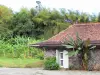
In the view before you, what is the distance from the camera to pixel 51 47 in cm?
2891

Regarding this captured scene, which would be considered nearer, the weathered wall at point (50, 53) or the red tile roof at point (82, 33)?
the red tile roof at point (82, 33)

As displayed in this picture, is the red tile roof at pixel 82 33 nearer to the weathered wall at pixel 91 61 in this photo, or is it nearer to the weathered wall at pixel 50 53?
the weathered wall at pixel 50 53

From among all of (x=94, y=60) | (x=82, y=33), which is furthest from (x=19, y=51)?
(x=94, y=60)

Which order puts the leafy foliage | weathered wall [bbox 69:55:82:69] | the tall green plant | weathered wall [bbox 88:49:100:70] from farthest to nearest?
the leafy foliage
weathered wall [bbox 69:55:82:69]
weathered wall [bbox 88:49:100:70]
the tall green plant

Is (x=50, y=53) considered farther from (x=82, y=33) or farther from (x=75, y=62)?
(x=82, y=33)

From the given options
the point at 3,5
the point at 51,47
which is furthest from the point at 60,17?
the point at 51,47

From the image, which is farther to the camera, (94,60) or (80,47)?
(94,60)

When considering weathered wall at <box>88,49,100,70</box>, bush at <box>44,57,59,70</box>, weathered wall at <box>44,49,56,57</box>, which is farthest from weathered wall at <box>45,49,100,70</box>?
weathered wall at <box>44,49,56,57</box>

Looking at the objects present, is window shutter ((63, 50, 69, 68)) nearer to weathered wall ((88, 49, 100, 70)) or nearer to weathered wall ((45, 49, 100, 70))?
weathered wall ((45, 49, 100, 70))

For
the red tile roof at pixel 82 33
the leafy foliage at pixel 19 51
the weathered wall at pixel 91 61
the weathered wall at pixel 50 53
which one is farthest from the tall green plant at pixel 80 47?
the leafy foliage at pixel 19 51

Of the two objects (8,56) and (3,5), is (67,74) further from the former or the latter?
(3,5)

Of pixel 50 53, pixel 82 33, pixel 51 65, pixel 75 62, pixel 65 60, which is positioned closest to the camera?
pixel 51 65

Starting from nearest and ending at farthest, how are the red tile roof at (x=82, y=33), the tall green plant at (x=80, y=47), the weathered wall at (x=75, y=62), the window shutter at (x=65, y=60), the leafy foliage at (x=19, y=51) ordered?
the tall green plant at (x=80, y=47)
the weathered wall at (x=75, y=62)
the window shutter at (x=65, y=60)
the red tile roof at (x=82, y=33)
the leafy foliage at (x=19, y=51)

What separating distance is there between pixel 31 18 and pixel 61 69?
28904mm
